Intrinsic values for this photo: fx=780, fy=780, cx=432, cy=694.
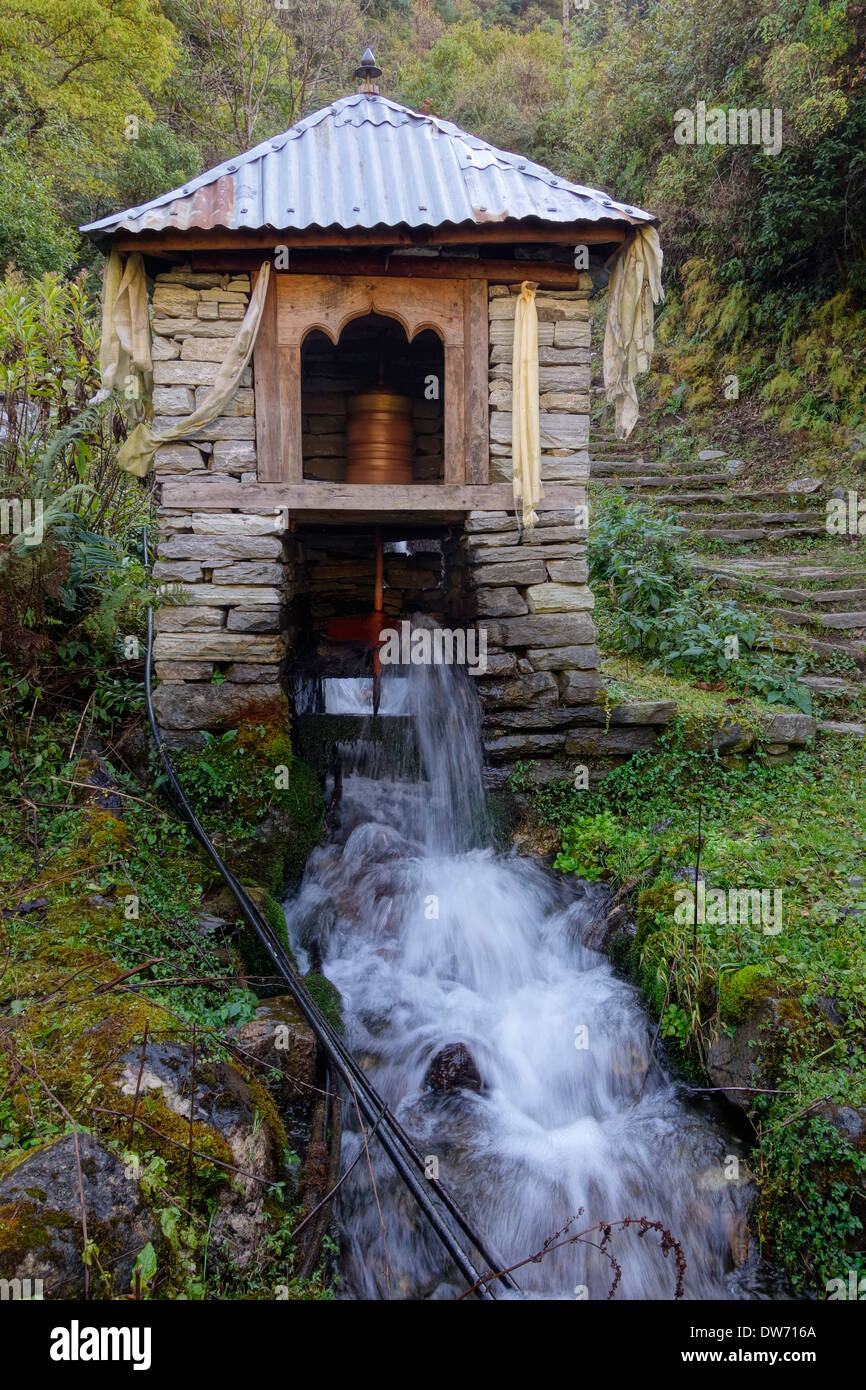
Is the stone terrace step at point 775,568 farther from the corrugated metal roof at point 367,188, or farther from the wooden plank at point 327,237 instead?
the wooden plank at point 327,237

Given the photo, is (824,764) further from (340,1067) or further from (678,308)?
(678,308)

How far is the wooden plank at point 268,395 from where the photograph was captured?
553 cm

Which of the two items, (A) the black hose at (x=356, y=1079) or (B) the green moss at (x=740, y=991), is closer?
(A) the black hose at (x=356, y=1079)

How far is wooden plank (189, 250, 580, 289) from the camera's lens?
543cm

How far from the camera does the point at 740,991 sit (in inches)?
145

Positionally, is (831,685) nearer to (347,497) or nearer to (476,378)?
(476,378)

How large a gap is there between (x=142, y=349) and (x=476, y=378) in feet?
7.71

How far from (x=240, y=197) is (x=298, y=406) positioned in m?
1.44

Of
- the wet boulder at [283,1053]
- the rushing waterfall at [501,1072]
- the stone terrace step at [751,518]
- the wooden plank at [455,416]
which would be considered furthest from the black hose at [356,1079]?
the stone terrace step at [751,518]

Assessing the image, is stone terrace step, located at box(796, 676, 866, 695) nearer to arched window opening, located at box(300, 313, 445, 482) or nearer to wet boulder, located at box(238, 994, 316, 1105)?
arched window opening, located at box(300, 313, 445, 482)

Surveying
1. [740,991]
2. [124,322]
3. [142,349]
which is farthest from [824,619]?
[124,322]

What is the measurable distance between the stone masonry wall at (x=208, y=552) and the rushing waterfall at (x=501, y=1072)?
5.03 ft

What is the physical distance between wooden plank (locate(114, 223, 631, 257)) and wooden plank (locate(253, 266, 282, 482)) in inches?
15.2

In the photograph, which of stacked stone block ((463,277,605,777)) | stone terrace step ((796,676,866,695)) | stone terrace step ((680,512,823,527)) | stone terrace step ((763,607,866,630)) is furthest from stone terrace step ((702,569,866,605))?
stacked stone block ((463,277,605,777))
